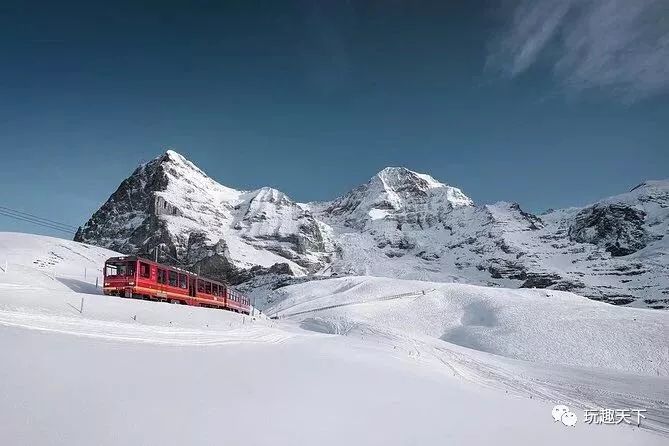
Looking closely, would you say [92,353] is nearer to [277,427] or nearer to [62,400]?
[62,400]

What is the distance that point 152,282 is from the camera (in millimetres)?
28594

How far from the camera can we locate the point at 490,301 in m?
52.8

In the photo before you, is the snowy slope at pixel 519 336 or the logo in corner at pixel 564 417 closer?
the logo in corner at pixel 564 417

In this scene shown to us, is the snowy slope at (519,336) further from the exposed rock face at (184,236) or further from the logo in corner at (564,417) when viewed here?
the exposed rock face at (184,236)

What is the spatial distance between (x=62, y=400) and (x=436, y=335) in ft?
145

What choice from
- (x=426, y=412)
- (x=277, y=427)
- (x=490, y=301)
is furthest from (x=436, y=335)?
(x=277, y=427)

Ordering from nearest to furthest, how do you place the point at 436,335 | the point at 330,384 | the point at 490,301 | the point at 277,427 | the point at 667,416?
the point at 277,427 → the point at 330,384 → the point at 667,416 → the point at 436,335 → the point at 490,301

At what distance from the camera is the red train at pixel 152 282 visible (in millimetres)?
26750

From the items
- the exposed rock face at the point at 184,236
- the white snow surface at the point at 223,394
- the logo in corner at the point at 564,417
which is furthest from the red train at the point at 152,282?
the exposed rock face at the point at 184,236

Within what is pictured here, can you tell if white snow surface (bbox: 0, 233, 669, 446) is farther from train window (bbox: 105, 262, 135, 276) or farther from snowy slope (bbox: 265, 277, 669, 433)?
train window (bbox: 105, 262, 135, 276)

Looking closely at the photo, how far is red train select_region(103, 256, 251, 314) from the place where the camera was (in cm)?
2675

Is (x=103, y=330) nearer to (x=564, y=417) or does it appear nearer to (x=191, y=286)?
(x=564, y=417)

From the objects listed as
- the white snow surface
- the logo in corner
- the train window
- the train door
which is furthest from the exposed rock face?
the logo in corner

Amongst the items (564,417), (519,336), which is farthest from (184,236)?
(564,417)
